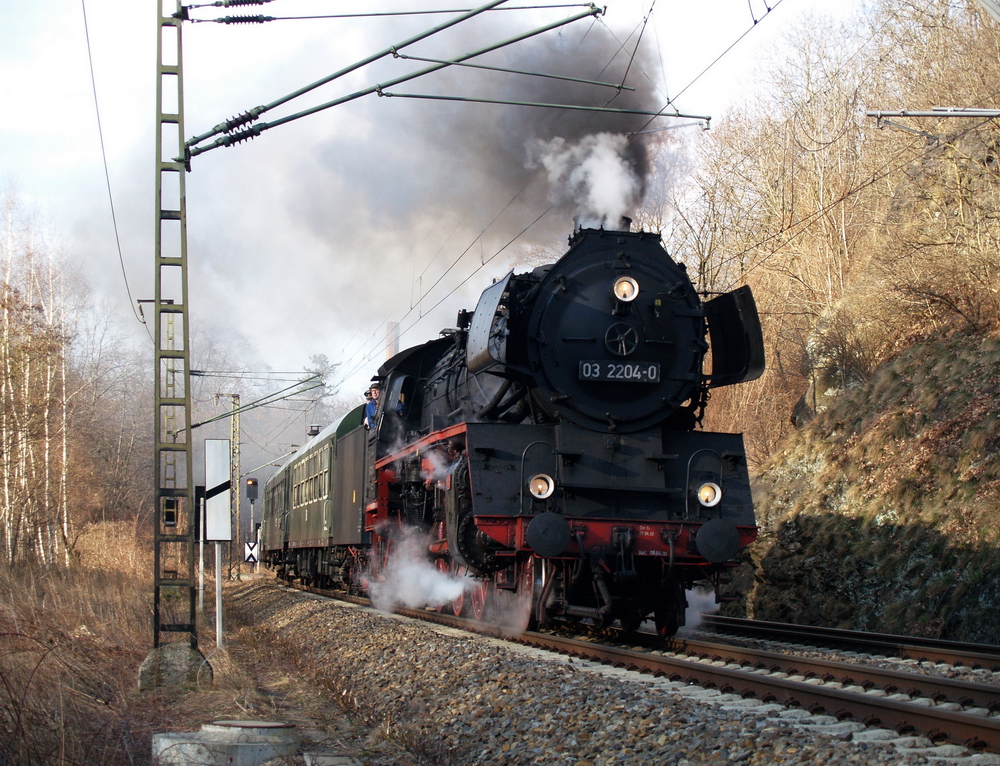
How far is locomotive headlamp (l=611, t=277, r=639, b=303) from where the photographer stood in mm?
8570

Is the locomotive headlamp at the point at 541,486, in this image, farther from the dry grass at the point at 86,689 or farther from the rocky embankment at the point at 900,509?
the rocky embankment at the point at 900,509

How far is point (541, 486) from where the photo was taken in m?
8.18

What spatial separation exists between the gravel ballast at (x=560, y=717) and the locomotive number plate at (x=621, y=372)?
2.50m

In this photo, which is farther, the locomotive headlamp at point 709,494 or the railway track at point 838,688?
the locomotive headlamp at point 709,494

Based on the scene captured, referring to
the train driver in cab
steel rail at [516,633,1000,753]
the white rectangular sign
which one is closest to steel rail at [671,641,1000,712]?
steel rail at [516,633,1000,753]

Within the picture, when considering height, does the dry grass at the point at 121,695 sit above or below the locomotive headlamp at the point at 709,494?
below

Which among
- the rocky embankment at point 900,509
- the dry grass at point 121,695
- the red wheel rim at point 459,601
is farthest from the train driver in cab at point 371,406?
the rocky embankment at point 900,509

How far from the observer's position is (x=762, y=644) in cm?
873

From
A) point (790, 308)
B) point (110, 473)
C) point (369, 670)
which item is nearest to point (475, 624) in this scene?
point (369, 670)

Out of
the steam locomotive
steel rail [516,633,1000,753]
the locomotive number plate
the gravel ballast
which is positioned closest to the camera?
the gravel ballast

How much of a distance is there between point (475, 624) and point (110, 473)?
26369 mm

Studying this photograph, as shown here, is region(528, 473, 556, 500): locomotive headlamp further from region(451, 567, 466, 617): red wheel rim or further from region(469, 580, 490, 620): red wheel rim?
region(451, 567, 466, 617): red wheel rim

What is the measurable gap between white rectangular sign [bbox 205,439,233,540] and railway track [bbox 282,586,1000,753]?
11.4ft

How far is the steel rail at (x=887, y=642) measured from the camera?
6.91 m
